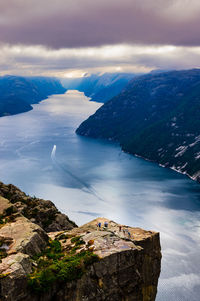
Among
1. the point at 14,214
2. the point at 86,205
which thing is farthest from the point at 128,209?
the point at 14,214

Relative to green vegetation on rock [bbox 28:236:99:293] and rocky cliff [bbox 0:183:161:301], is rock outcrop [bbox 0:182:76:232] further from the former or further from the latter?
green vegetation on rock [bbox 28:236:99:293]

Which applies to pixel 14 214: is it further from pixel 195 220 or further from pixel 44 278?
pixel 195 220

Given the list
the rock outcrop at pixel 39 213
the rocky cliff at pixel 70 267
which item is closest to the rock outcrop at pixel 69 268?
the rocky cliff at pixel 70 267

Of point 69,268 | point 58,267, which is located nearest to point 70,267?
point 69,268

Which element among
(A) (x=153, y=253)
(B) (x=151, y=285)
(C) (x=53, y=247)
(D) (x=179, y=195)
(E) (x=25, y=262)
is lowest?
(D) (x=179, y=195)

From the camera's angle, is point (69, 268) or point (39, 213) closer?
point (69, 268)

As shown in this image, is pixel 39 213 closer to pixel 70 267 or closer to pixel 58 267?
pixel 58 267

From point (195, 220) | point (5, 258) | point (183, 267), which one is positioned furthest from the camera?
point (195, 220)

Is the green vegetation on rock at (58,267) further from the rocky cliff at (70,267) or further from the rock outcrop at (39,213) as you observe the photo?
the rock outcrop at (39,213)
